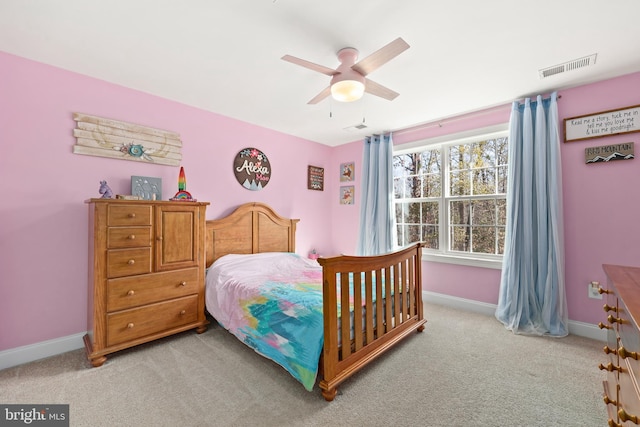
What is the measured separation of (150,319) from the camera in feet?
7.62

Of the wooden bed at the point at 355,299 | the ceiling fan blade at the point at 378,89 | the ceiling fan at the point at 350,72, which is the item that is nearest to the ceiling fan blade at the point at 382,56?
the ceiling fan at the point at 350,72

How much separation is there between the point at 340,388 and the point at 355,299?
60 cm

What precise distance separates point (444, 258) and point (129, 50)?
3.92m

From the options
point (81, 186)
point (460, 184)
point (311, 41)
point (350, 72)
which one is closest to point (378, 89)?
point (350, 72)

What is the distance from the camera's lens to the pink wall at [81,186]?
2100mm

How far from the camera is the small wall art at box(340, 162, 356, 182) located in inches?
175

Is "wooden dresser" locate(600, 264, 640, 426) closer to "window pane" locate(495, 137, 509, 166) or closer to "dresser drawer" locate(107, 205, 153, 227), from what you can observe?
"window pane" locate(495, 137, 509, 166)

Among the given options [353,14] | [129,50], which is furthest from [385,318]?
[129,50]

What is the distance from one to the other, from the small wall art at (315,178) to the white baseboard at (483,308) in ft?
7.65

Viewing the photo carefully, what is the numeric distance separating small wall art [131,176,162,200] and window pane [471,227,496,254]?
3736 millimetres

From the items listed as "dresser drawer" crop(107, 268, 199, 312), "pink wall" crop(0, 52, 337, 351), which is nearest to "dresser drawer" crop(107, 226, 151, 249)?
"dresser drawer" crop(107, 268, 199, 312)

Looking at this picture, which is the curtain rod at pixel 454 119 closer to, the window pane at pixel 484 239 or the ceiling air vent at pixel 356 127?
the ceiling air vent at pixel 356 127

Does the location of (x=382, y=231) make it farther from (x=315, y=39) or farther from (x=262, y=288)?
(x=315, y=39)

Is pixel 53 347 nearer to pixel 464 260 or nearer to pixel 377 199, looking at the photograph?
pixel 377 199
